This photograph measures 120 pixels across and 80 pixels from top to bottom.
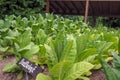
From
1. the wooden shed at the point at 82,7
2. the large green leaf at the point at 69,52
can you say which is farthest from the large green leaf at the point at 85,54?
the wooden shed at the point at 82,7

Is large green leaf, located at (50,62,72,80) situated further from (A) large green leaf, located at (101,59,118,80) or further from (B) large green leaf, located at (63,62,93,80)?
(A) large green leaf, located at (101,59,118,80)

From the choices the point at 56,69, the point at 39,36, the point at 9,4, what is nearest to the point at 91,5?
the point at 9,4

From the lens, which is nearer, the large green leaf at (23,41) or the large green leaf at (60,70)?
the large green leaf at (60,70)

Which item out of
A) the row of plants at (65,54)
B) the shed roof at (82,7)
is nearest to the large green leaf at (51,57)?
the row of plants at (65,54)

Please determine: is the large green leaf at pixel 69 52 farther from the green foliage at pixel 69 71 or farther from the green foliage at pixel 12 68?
the green foliage at pixel 12 68

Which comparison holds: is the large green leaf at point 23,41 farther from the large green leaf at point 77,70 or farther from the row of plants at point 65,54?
the large green leaf at point 77,70

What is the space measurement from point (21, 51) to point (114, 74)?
1111mm

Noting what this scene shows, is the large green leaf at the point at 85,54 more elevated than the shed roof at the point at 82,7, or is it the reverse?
the large green leaf at the point at 85,54

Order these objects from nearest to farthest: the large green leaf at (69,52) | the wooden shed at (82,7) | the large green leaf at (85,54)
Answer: the large green leaf at (69,52) → the large green leaf at (85,54) → the wooden shed at (82,7)

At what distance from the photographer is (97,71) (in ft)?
8.83

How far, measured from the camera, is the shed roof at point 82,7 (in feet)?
43.7

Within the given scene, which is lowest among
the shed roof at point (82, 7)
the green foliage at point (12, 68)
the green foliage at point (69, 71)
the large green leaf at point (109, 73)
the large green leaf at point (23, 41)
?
the shed roof at point (82, 7)

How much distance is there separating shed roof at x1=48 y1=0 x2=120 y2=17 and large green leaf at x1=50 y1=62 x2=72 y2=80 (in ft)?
34.3

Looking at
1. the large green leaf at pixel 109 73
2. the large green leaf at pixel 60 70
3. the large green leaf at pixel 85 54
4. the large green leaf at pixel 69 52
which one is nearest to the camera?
the large green leaf at pixel 109 73
